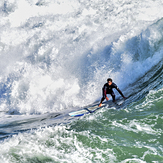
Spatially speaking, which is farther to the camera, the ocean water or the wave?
the wave

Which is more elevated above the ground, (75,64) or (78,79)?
(75,64)

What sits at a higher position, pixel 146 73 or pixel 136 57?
pixel 136 57

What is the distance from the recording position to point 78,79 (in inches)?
456

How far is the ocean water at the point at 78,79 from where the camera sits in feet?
14.8

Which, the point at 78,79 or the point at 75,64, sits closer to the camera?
the point at 78,79

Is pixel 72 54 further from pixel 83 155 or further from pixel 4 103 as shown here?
pixel 83 155

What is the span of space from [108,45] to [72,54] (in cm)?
257

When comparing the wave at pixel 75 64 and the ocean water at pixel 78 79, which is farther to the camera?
the wave at pixel 75 64

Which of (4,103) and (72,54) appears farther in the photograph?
(72,54)

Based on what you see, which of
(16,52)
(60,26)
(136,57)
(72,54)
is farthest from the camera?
(60,26)

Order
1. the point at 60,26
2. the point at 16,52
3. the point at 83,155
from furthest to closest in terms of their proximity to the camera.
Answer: the point at 60,26 → the point at 16,52 → the point at 83,155

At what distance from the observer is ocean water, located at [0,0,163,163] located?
4.52 meters

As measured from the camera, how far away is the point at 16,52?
17.7 m

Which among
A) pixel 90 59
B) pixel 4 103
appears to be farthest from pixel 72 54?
pixel 4 103
